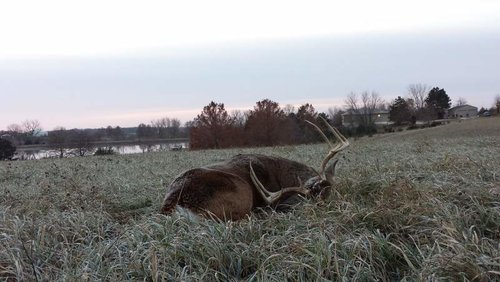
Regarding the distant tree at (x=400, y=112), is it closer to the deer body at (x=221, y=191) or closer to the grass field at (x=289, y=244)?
the deer body at (x=221, y=191)

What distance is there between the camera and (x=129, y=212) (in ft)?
19.8

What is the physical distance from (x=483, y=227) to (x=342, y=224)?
1.13 metres

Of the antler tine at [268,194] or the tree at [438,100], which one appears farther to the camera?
the tree at [438,100]

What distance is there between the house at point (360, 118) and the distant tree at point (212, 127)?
76.6ft

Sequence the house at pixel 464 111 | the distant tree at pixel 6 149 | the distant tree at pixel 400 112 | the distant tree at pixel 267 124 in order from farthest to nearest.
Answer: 1. the house at pixel 464 111
2. the distant tree at pixel 400 112
3. the distant tree at pixel 267 124
4. the distant tree at pixel 6 149

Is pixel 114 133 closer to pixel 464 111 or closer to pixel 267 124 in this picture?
pixel 267 124

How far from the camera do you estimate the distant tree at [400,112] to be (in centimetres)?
7589

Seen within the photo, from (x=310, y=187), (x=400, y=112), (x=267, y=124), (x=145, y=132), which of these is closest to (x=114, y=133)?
(x=145, y=132)

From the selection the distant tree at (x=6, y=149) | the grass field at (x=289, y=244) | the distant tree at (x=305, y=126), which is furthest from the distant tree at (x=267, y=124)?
the grass field at (x=289, y=244)

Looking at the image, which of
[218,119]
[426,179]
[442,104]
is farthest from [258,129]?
[442,104]

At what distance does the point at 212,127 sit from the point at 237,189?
44.7 metres

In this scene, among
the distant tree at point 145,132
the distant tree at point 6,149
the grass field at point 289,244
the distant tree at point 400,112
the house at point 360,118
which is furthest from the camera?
the distant tree at point 400,112

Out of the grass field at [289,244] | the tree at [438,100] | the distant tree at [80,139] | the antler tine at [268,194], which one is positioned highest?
the tree at [438,100]

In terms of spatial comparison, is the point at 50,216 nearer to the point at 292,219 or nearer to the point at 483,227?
the point at 292,219
